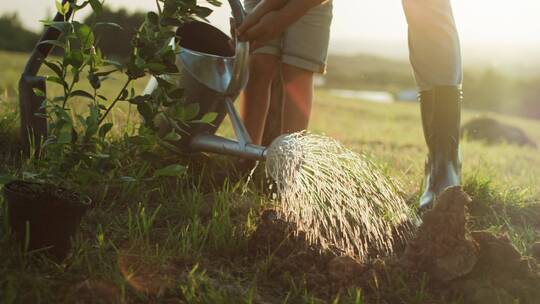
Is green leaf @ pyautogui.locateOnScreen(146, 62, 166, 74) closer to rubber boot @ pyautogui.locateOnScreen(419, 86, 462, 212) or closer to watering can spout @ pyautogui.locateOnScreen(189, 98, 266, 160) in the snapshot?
watering can spout @ pyautogui.locateOnScreen(189, 98, 266, 160)

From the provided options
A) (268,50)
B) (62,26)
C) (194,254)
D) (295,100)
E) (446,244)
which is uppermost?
(62,26)

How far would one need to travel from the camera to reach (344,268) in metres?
1.98

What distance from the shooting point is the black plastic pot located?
1.78 m

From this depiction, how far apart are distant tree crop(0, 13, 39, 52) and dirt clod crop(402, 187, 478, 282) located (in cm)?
1322

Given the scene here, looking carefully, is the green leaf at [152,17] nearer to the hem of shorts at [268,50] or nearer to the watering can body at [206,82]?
the watering can body at [206,82]

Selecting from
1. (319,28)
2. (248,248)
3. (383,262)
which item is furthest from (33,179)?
(319,28)

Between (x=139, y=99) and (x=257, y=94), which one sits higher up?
(x=139, y=99)

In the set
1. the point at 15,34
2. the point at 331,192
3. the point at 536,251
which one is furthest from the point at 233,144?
the point at 15,34

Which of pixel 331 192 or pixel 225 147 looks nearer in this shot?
pixel 331 192

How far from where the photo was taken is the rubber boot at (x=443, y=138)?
2.89 meters

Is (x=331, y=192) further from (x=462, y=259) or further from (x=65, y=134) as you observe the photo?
(x=65, y=134)

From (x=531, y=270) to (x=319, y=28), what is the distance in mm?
1677

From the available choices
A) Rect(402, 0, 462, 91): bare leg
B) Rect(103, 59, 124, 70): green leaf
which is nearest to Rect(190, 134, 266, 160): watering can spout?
Rect(103, 59, 124, 70): green leaf

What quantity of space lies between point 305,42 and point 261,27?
854 mm
